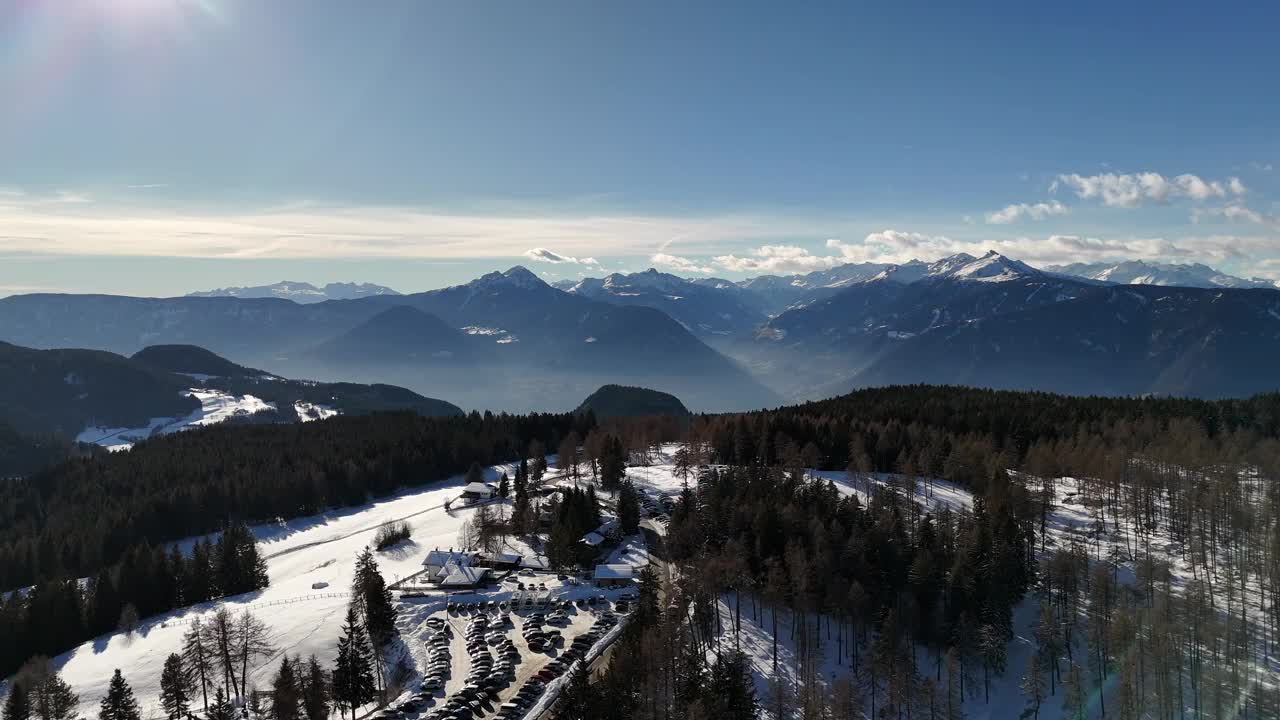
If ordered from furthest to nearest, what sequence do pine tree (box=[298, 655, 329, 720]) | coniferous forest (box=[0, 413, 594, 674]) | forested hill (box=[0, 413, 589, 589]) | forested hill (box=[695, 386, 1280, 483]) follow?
forested hill (box=[0, 413, 589, 589]) < forested hill (box=[695, 386, 1280, 483]) < coniferous forest (box=[0, 413, 594, 674]) < pine tree (box=[298, 655, 329, 720])

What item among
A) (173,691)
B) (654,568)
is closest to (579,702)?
(173,691)

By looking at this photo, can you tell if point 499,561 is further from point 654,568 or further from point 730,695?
point 730,695

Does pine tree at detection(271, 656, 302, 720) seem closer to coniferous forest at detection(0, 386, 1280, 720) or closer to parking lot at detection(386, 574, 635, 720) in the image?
parking lot at detection(386, 574, 635, 720)

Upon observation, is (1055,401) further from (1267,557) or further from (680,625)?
(680,625)

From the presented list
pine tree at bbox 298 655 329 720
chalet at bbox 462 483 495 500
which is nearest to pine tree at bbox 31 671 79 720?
pine tree at bbox 298 655 329 720

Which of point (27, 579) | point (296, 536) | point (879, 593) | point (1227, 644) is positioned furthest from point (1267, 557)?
point (27, 579)

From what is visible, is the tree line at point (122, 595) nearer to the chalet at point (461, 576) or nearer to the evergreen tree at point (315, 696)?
the chalet at point (461, 576)
